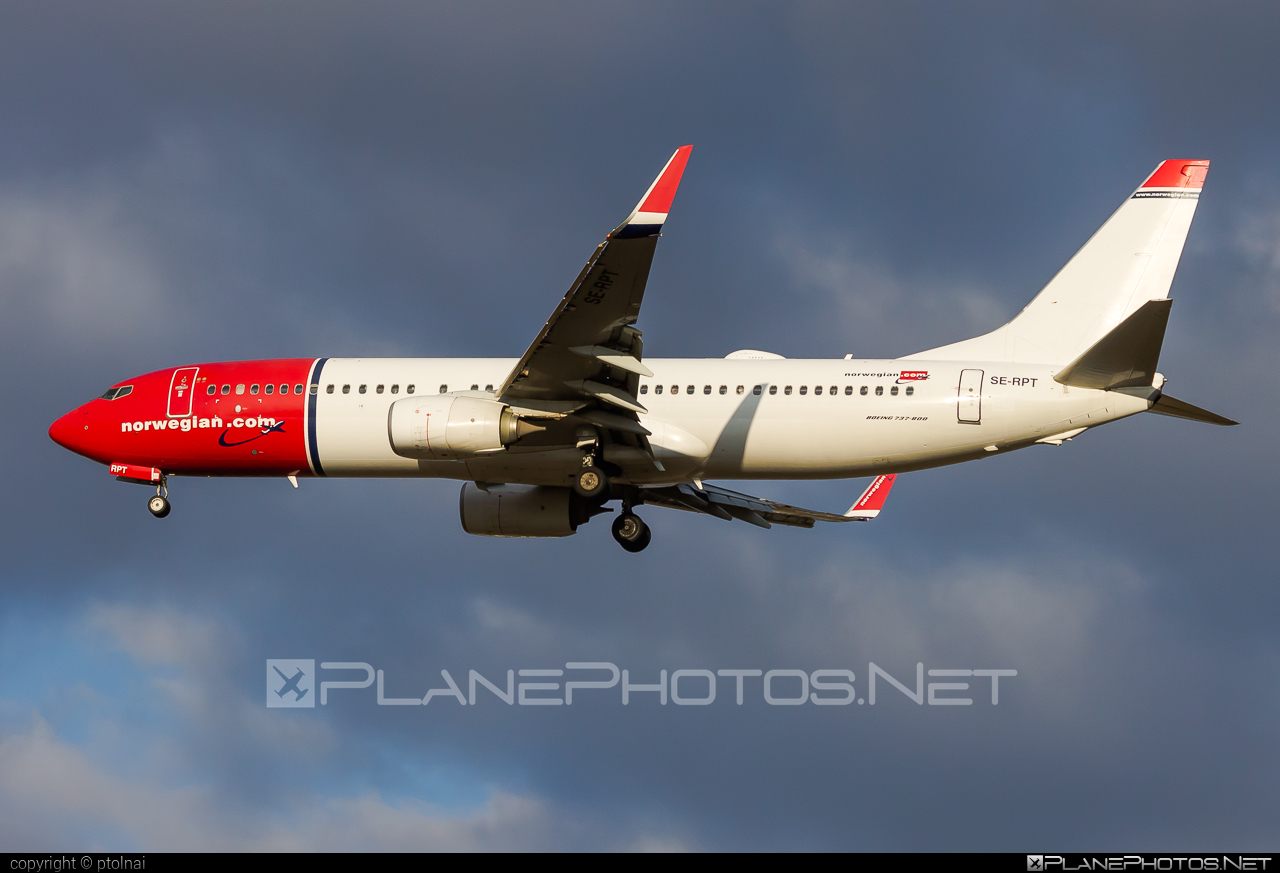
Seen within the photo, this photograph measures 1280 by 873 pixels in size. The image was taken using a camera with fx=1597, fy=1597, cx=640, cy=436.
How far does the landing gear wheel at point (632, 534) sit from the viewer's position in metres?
39.9

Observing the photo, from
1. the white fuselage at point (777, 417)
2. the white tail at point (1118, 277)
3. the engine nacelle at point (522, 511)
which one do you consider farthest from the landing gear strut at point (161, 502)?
the white tail at point (1118, 277)

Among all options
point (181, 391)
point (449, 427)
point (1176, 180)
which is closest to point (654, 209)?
point (449, 427)

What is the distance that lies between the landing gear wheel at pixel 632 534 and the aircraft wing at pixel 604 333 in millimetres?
3958

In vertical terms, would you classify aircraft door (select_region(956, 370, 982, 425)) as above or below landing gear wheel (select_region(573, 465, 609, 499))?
above

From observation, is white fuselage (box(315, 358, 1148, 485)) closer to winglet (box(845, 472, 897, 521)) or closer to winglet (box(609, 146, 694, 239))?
winglet (box(845, 472, 897, 521))

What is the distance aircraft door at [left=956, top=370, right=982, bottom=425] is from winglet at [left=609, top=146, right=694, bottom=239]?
9.04 metres

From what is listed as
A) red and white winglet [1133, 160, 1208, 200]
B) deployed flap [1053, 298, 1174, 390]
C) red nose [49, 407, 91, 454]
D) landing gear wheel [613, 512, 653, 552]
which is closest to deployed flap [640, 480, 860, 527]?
landing gear wheel [613, 512, 653, 552]

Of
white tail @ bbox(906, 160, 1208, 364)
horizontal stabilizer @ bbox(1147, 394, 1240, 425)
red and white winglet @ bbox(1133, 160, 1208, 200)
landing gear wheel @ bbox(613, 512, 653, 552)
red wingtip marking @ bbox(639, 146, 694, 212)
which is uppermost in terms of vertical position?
red and white winglet @ bbox(1133, 160, 1208, 200)

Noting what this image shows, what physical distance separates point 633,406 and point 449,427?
411 cm

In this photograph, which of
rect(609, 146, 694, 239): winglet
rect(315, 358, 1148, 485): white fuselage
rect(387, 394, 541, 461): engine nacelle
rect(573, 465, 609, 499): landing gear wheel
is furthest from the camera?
rect(573, 465, 609, 499): landing gear wheel

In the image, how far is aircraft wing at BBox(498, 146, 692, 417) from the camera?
31047 mm

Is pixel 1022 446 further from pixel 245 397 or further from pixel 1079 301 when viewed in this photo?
pixel 245 397

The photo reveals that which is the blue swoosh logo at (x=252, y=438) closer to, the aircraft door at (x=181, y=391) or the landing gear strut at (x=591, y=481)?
the aircraft door at (x=181, y=391)

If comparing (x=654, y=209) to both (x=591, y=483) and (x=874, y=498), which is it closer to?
(x=591, y=483)
